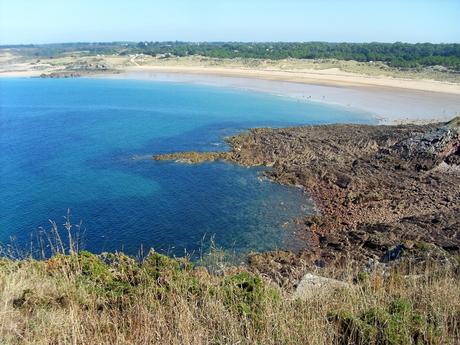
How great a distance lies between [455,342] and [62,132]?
1646 inches

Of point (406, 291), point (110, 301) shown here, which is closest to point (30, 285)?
point (110, 301)

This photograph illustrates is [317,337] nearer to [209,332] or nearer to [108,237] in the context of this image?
[209,332]

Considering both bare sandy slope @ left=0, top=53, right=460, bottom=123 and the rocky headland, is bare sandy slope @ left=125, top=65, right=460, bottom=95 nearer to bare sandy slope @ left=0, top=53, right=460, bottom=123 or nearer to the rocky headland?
bare sandy slope @ left=0, top=53, right=460, bottom=123

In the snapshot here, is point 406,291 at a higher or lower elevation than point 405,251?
higher

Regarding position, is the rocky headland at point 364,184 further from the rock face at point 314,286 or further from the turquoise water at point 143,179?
the rock face at point 314,286

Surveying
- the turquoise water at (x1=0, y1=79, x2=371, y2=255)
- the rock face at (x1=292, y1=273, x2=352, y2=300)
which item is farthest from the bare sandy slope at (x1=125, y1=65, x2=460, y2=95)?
the rock face at (x1=292, y1=273, x2=352, y2=300)

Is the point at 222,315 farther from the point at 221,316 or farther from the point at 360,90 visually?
the point at 360,90

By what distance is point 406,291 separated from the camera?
5707mm

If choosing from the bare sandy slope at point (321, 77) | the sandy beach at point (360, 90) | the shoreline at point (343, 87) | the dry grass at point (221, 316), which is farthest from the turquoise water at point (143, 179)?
the bare sandy slope at point (321, 77)

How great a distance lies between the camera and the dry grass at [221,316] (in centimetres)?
396

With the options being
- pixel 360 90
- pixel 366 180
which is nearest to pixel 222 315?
pixel 366 180

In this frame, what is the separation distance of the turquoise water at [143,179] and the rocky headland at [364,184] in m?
1.55

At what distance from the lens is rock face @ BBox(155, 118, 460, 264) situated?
54.3 feet

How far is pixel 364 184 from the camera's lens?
2292cm
